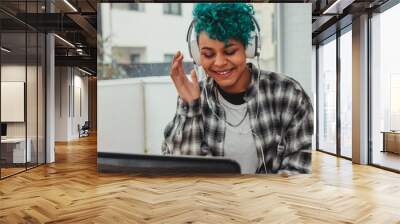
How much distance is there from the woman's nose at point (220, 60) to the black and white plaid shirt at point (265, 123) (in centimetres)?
35

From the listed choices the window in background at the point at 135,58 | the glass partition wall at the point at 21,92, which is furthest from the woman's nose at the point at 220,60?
the glass partition wall at the point at 21,92

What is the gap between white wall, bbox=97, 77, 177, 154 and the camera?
6785 mm

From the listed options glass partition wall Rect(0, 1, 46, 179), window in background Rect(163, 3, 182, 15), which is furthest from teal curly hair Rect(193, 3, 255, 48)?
glass partition wall Rect(0, 1, 46, 179)

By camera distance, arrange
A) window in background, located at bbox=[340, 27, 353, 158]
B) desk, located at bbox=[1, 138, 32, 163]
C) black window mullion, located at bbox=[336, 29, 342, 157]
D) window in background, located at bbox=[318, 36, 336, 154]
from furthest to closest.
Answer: window in background, located at bbox=[318, 36, 336, 154]
black window mullion, located at bbox=[336, 29, 342, 157]
window in background, located at bbox=[340, 27, 353, 158]
desk, located at bbox=[1, 138, 32, 163]

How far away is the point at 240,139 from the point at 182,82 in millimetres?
1400

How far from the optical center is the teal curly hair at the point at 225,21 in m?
6.60

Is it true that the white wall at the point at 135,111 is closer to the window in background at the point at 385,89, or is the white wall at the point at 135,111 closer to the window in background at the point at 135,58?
the window in background at the point at 135,58

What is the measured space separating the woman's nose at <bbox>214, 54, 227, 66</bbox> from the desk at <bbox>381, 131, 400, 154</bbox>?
12.1ft

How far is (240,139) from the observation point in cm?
668

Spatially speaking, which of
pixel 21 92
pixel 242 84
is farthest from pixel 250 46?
pixel 21 92

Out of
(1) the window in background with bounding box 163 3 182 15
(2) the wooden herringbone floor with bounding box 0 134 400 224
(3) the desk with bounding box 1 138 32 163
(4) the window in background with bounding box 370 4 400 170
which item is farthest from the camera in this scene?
(4) the window in background with bounding box 370 4 400 170

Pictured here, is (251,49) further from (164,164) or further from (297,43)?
(164,164)

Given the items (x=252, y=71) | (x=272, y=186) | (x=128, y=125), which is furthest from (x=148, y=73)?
(x=272, y=186)

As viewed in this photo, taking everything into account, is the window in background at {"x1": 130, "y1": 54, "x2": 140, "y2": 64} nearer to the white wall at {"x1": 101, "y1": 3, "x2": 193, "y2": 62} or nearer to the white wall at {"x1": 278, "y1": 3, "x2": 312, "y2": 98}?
the white wall at {"x1": 101, "y1": 3, "x2": 193, "y2": 62}
